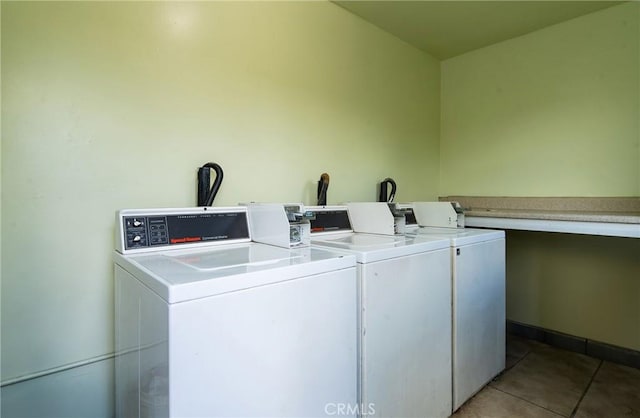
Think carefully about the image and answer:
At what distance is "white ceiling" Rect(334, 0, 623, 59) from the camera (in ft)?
7.43

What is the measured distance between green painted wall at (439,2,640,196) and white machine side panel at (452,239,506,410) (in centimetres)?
101

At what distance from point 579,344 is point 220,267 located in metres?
2.74

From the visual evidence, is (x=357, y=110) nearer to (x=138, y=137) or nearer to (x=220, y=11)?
(x=220, y=11)

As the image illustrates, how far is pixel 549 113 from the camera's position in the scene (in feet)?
8.35

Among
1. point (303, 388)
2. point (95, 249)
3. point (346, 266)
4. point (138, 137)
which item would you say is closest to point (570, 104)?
point (346, 266)

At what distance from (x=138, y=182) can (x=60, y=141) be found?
31cm

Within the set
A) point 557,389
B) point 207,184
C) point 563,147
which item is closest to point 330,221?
point 207,184

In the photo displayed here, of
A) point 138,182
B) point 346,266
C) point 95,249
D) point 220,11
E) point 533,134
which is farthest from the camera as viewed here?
point 533,134

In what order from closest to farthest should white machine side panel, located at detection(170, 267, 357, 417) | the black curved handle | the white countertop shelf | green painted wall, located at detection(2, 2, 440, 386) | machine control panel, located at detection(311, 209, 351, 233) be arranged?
white machine side panel, located at detection(170, 267, 357, 417), green painted wall, located at detection(2, 2, 440, 386), the white countertop shelf, machine control panel, located at detection(311, 209, 351, 233), the black curved handle

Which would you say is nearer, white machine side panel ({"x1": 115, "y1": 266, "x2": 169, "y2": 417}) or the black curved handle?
white machine side panel ({"x1": 115, "y1": 266, "x2": 169, "y2": 417})

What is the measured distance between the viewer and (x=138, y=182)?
1.48 meters

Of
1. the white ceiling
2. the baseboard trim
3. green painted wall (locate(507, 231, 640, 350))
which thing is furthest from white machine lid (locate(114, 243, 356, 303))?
the baseboard trim

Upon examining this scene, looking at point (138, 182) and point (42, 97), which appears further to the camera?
point (138, 182)

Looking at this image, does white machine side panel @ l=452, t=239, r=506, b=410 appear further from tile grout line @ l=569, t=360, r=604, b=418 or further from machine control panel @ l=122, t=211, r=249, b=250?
machine control panel @ l=122, t=211, r=249, b=250
